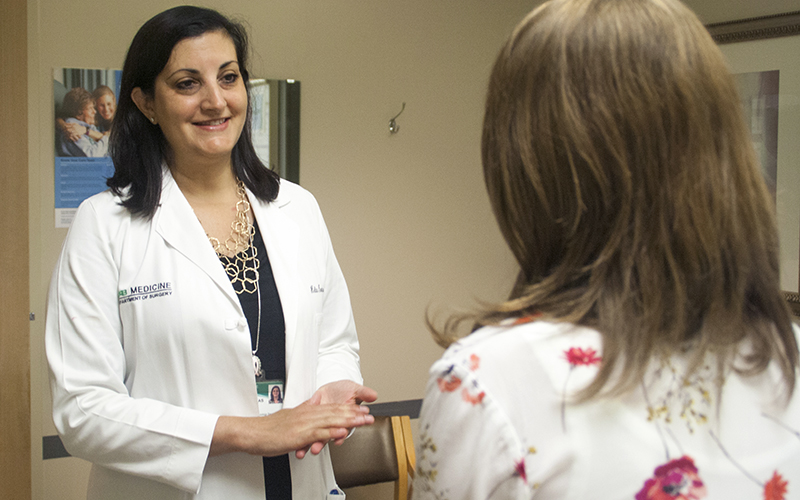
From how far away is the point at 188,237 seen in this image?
145 centimetres

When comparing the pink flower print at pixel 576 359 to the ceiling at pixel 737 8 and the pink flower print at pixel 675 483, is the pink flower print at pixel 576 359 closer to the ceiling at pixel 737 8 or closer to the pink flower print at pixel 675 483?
the pink flower print at pixel 675 483

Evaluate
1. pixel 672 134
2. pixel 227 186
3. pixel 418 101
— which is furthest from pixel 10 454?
pixel 418 101

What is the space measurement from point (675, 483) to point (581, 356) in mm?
152

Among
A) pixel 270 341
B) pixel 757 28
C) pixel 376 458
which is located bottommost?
pixel 376 458

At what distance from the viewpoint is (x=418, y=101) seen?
3.76 m

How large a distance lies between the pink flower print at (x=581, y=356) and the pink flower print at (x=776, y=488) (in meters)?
0.22

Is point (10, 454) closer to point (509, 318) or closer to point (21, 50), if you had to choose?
point (21, 50)

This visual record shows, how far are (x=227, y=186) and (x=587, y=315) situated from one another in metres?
1.17

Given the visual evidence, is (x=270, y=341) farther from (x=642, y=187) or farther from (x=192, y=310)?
(x=642, y=187)

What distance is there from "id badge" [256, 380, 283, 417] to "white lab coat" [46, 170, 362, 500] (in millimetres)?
30

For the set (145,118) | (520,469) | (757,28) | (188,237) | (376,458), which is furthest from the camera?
(757,28)

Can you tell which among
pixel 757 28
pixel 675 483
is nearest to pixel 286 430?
pixel 675 483

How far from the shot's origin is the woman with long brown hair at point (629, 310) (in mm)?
614

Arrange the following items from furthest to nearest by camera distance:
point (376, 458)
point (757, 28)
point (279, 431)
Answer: point (757, 28) < point (376, 458) < point (279, 431)
